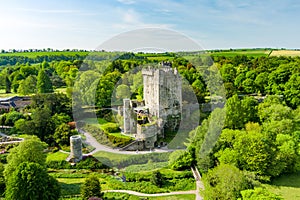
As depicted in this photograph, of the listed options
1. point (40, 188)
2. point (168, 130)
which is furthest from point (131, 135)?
point (40, 188)

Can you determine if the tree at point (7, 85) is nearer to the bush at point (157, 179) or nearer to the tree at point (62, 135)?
the tree at point (62, 135)

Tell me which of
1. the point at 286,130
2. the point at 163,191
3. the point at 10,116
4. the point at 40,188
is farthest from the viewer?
the point at 10,116

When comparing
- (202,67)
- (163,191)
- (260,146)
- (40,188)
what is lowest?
(163,191)

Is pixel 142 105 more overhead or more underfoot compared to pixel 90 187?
more overhead

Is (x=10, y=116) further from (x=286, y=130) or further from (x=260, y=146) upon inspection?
(x=286, y=130)

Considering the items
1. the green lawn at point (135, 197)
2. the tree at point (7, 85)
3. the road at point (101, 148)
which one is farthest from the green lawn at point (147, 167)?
the tree at point (7, 85)

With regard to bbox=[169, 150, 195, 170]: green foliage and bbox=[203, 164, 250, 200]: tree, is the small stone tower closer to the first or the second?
bbox=[169, 150, 195, 170]: green foliage

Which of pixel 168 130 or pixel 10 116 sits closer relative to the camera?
pixel 168 130
